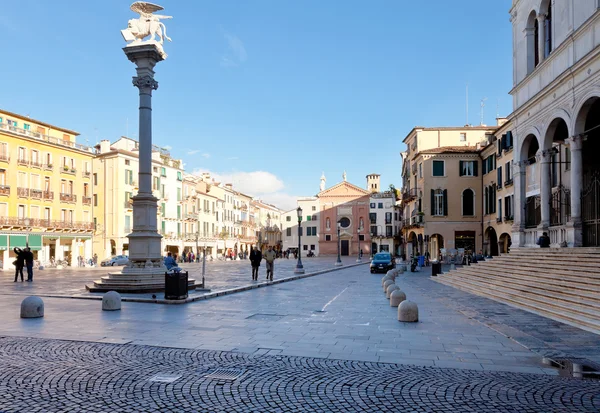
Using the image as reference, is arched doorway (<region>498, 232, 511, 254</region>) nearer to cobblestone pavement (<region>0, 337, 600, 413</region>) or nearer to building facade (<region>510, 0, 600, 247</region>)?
building facade (<region>510, 0, 600, 247</region>)

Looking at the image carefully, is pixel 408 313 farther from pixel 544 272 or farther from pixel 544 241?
pixel 544 241

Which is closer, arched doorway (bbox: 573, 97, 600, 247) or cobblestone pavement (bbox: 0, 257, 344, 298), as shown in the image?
arched doorway (bbox: 573, 97, 600, 247)

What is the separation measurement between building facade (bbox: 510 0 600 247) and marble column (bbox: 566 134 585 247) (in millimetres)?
31

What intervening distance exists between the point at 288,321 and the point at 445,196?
128ft

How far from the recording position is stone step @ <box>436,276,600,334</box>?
11.1 metres

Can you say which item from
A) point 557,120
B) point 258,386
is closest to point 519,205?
point 557,120

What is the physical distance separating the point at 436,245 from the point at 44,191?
39.3 metres

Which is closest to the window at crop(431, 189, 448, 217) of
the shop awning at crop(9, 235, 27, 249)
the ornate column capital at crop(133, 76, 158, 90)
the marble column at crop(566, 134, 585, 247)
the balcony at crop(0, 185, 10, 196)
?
the marble column at crop(566, 134, 585, 247)

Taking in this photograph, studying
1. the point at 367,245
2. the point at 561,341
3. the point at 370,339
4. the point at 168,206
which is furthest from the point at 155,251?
the point at 367,245

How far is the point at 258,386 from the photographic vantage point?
256 inches

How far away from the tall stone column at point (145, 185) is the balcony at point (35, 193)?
106ft

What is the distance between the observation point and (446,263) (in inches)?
1852

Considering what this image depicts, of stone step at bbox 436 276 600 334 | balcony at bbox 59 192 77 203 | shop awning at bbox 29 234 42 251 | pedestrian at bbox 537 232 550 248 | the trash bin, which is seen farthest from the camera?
balcony at bbox 59 192 77 203

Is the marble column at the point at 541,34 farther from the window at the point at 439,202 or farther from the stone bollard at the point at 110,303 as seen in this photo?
the window at the point at 439,202
